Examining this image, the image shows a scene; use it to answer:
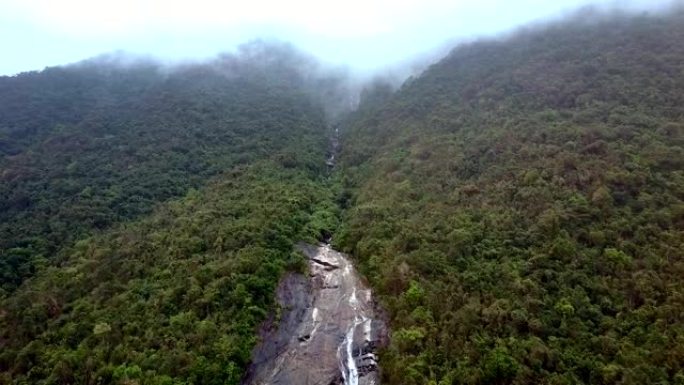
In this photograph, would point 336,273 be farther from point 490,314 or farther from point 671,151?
point 671,151

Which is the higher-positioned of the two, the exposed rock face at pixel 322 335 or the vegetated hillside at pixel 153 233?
the vegetated hillside at pixel 153 233

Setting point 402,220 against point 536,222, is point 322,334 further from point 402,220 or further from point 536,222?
point 536,222

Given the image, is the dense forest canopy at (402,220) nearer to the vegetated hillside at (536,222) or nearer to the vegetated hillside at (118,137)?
the vegetated hillside at (536,222)

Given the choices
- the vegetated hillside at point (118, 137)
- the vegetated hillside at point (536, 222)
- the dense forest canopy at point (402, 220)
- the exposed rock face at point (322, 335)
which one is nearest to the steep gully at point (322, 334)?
the exposed rock face at point (322, 335)

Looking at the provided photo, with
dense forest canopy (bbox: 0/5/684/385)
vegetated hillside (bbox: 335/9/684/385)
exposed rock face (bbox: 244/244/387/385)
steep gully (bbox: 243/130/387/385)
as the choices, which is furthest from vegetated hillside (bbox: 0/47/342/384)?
vegetated hillside (bbox: 335/9/684/385)

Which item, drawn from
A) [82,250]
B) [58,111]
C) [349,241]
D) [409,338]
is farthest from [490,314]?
[58,111]

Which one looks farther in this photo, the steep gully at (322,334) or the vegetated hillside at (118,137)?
the vegetated hillside at (118,137)
